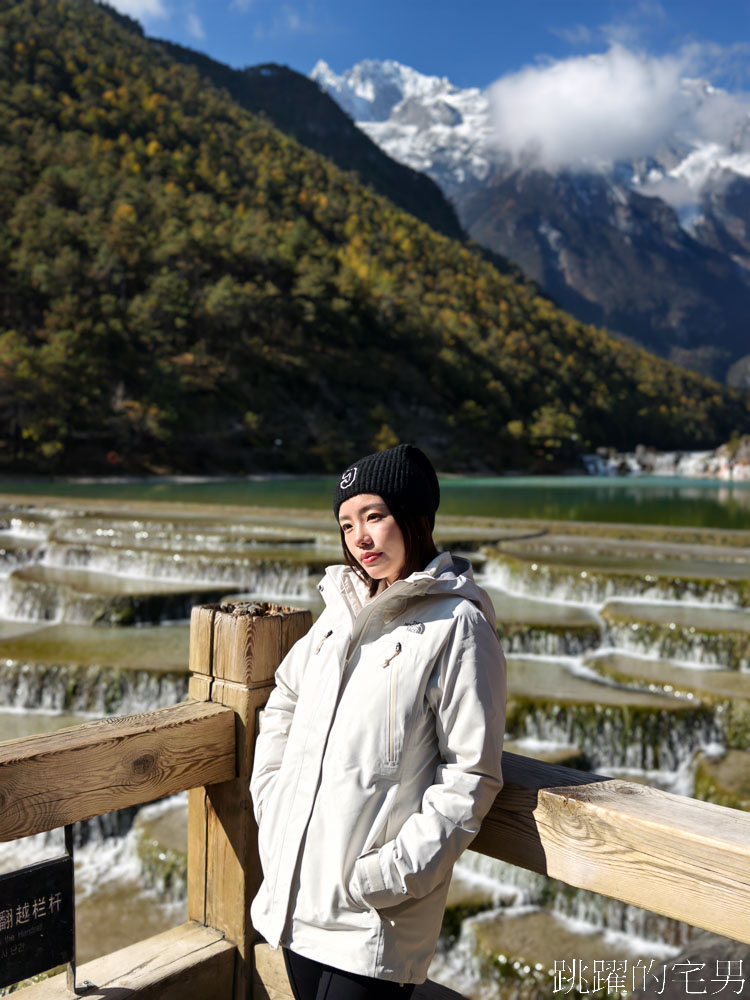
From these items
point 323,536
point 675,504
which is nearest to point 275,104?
point 675,504

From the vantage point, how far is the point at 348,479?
6.59ft

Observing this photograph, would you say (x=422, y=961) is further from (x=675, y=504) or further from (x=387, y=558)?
(x=675, y=504)

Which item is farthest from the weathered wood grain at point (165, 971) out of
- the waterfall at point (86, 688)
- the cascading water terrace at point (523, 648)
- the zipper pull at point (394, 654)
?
the waterfall at point (86, 688)

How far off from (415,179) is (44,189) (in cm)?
11155

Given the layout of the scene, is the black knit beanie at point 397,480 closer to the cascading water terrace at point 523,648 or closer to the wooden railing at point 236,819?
the wooden railing at point 236,819

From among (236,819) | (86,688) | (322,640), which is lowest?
(86,688)

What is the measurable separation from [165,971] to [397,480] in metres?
1.40

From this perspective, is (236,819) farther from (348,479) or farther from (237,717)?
(348,479)

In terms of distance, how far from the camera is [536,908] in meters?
5.36

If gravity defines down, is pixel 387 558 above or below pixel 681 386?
below

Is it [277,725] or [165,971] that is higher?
[277,725]

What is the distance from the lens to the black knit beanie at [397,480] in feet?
6.39

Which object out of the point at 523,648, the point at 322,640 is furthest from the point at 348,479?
the point at 523,648

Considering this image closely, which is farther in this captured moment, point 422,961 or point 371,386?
point 371,386
